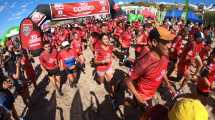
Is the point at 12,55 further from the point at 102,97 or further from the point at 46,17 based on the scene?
the point at 102,97

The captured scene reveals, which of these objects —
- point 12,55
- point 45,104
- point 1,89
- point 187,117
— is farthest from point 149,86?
point 12,55

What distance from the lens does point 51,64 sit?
9.70 m

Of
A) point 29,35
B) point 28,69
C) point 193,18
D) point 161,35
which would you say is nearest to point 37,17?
point 29,35

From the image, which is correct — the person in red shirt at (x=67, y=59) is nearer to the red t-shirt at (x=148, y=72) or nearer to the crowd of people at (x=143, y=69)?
the crowd of people at (x=143, y=69)

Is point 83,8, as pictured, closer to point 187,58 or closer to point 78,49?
point 78,49

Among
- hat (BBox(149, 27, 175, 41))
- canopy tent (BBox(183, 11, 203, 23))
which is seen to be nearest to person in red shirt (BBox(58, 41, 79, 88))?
hat (BBox(149, 27, 175, 41))

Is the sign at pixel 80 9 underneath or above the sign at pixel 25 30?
above

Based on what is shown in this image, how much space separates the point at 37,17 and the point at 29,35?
113 centimetres

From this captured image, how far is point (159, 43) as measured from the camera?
428 cm

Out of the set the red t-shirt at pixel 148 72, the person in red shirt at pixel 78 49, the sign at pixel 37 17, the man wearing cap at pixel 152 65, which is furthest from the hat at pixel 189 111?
the sign at pixel 37 17

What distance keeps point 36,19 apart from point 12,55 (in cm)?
246

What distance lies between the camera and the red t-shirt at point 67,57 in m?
9.77

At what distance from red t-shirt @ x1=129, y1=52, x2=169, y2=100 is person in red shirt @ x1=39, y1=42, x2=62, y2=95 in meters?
5.22

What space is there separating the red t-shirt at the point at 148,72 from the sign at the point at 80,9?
14621 mm
